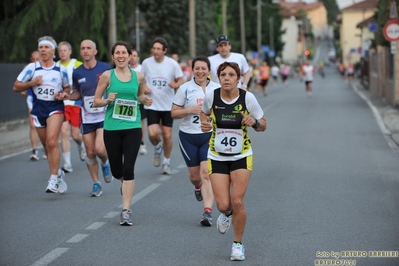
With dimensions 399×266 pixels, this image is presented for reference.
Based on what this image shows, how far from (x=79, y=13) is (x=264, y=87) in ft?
63.9

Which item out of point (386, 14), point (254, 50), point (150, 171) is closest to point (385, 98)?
point (386, 14)

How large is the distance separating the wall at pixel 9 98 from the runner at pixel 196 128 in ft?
49.6

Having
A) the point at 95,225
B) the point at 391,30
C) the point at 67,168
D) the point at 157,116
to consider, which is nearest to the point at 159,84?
the point at 157,116

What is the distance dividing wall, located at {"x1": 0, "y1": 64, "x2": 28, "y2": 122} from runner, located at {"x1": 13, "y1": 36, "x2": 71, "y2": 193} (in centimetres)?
1241

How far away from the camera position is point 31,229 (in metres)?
9.79

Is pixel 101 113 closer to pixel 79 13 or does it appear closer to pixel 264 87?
pixel 79 13

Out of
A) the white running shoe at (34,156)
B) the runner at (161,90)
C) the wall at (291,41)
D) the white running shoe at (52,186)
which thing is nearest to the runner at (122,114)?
the white running shoe at (52,186)

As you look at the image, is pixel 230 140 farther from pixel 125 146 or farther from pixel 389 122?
pixel 389 122

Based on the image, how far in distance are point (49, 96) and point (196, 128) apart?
2.86 metres

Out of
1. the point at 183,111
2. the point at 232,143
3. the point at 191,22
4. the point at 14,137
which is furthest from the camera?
the point at 191,22

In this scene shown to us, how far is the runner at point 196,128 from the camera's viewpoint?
9938mm

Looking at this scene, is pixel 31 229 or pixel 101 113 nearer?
pixel 31 229

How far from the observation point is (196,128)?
10.4m

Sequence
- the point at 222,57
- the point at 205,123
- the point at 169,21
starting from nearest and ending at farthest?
the point at 205,123 → the point at 222,57 → the point at 169,21
